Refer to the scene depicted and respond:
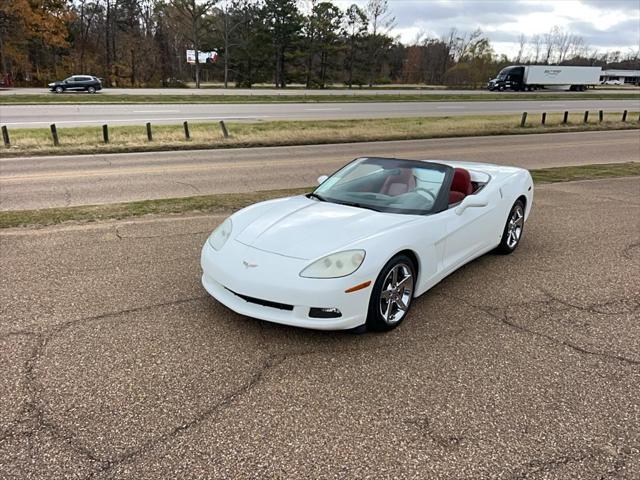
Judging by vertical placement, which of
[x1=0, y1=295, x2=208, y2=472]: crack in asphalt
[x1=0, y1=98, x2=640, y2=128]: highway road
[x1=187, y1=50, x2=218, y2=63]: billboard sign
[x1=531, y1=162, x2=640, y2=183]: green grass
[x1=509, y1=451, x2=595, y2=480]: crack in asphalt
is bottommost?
[x1=0, y1=295, x2=208, y2=472]: crack in asphalt

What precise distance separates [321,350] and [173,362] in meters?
1.03

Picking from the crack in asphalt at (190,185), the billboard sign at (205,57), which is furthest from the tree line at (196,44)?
the crack in asphalt at (190,185)

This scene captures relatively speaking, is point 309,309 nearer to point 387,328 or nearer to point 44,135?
point 387,328

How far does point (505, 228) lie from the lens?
564 cm

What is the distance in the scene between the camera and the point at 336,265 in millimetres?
3488

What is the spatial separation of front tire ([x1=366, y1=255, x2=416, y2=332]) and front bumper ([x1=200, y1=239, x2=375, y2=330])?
11 centimetres

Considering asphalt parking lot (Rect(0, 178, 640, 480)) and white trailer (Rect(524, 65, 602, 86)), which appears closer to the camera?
asphalt parking lot (Rect(0, 178, 640, 480))

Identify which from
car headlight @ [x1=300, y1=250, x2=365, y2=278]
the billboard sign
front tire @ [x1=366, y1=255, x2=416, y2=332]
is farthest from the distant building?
car headlight @ [x1=300, y1=250, x2=365, y2=278]

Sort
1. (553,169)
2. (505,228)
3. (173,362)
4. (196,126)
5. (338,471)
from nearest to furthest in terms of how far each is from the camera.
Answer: (338,471) → (173,362) → (505,228) → (553,169) → (196,126)

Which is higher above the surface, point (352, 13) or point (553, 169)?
point (352, 13)

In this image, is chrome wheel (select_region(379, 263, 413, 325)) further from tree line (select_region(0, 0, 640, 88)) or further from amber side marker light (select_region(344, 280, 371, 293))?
tree line (select_region(0, 0, 640, 88))

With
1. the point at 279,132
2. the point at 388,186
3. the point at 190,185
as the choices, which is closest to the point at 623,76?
the point at 279,132

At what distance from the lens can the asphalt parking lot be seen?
8.21 feet

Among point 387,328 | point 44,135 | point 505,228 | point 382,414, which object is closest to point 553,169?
point 505,228
